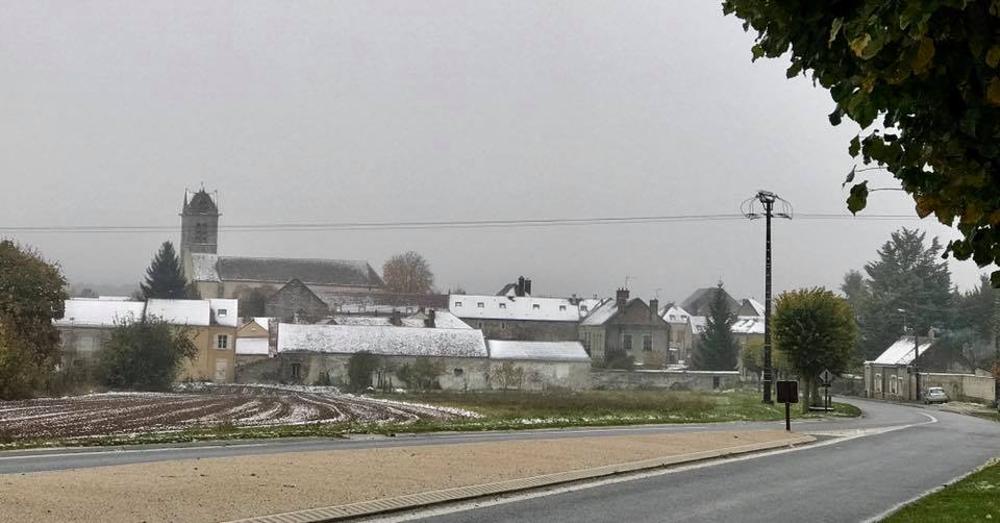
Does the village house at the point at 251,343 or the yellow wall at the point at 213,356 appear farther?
the village house at the point at 251,343

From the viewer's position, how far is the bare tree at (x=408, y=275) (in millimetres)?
158875

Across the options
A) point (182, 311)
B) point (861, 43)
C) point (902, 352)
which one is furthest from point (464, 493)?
point (902, 352)

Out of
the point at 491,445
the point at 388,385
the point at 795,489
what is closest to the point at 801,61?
the point at 795,489

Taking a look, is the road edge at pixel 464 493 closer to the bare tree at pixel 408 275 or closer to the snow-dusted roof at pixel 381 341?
the snow-dusted roof at pixel 381 341

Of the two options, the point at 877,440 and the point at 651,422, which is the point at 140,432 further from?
the point at 877,440

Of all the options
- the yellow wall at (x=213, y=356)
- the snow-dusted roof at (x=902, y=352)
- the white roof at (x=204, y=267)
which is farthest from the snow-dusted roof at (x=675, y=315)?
the yellow wall at (x=213, y=356)

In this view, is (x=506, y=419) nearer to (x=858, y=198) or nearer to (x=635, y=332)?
(x=858, y=198)

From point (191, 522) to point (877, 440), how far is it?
76.9 feet

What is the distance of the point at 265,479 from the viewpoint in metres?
13.6

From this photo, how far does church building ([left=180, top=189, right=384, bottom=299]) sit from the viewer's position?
133 meters

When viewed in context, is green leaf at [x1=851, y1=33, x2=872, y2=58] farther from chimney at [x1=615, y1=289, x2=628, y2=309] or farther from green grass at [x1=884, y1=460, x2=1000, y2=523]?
chimney at [x1=615, y1=289, x2=628, y2=309]

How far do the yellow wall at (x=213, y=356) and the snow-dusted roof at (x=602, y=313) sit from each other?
4961cm

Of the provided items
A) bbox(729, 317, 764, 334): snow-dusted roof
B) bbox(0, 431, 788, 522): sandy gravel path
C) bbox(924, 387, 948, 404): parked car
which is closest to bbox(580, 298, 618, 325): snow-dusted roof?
bbox(729, 317, 764, 334): snow-dusted roof

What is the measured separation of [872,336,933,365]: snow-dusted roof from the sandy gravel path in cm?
6864
